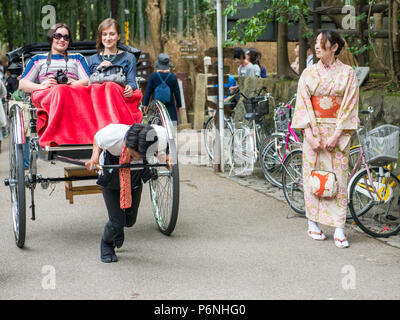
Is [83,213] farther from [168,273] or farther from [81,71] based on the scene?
[168,273]

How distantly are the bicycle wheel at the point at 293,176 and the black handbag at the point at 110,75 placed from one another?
2.26 metres

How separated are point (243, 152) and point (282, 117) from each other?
1.04 meters

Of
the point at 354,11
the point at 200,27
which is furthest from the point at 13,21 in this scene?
the point at 354,11

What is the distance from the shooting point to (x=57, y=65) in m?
6.23

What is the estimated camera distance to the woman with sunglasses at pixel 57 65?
20.1 ft

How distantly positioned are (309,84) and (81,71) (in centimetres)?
223

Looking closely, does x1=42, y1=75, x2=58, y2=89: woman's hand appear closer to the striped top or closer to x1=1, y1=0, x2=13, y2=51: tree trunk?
the striped top

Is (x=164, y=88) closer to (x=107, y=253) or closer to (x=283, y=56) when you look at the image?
(x=283, y=56)

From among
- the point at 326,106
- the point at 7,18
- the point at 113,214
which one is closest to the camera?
the point at 113,214

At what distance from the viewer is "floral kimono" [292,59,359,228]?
568cm

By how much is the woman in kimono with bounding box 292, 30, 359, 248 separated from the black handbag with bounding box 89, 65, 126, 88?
165 centimetres

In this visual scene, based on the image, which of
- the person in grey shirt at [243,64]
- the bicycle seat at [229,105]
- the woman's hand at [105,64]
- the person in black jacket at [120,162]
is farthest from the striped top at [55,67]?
the person in grey shirt at [243,64]

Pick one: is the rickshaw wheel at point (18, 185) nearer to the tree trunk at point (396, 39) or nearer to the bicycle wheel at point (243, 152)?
the bicycle wheel at point (243, 152)

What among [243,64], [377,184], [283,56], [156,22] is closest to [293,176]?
[377,184]
